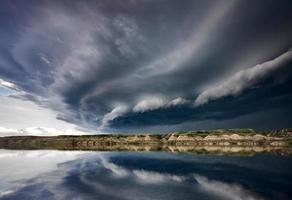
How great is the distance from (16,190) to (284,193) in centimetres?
3428

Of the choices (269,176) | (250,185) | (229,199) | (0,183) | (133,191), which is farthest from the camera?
(269,176)

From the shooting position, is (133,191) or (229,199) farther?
(133,191)

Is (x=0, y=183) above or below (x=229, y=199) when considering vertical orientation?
above

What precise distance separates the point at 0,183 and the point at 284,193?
40.7 m

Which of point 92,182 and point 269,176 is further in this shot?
point 269,176

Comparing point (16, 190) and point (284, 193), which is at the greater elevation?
point (16, 190)

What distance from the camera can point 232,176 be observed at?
53062mm

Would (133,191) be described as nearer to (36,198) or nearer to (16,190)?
(36,198)

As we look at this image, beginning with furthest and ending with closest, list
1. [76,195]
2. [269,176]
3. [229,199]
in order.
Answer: [269,176]
[76,195]
[229,199]

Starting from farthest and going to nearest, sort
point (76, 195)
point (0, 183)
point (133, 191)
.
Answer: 1. point (0, 183)
2. point (133, 191)
3. point (76, 195)

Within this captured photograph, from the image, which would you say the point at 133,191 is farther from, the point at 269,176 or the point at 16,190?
the point at 269,176

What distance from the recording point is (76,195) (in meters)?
37.5

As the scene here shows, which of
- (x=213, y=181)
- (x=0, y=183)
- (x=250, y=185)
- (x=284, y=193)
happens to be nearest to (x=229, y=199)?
(x=284, y=193)

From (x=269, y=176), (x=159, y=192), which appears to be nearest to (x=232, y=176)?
(x=269, y=176)
